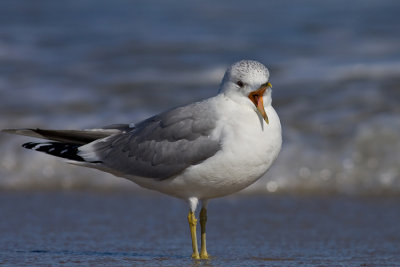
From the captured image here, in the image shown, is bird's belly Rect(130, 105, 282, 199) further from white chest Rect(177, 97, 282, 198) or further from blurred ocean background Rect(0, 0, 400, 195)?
blurred ocean background Rect(0, 0, 400, 195)

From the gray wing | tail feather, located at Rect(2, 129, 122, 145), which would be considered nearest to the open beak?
the gray wing

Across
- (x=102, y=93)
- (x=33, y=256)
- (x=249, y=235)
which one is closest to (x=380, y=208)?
(x=249, y=235)

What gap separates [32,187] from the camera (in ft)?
22.9

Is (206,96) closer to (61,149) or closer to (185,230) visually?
(185,230)

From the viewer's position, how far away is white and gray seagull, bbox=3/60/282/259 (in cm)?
398

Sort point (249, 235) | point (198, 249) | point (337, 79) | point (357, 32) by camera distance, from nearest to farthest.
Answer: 1. point (198, 249)
2. point (249, 235)
3. point (337, 79)
4. point (357, 32)

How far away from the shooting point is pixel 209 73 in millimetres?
9672

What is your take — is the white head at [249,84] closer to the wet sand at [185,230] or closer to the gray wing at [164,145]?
the gray wing at [164,145]

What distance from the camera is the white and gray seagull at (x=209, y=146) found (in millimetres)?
3980

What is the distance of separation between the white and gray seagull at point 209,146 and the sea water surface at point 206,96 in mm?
468

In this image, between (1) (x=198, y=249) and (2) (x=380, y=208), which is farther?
(2) (x=380, y=208)

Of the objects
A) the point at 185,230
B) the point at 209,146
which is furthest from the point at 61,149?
the point at 185,230

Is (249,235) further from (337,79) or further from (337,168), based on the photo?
(337,79)

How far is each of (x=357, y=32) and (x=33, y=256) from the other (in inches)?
316
